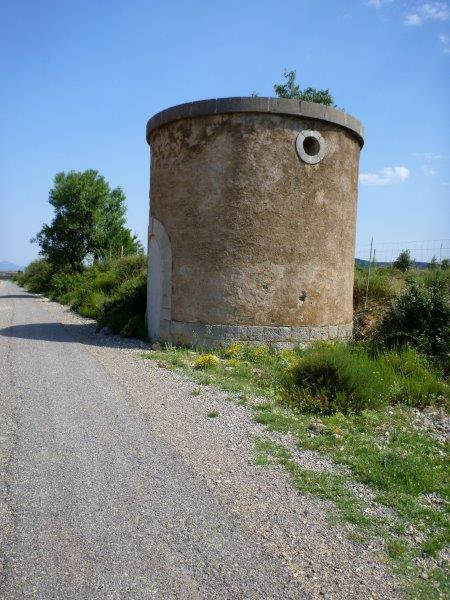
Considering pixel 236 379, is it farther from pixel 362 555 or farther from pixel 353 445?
pixel 362 555

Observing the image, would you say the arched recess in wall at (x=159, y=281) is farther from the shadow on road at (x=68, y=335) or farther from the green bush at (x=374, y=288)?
Result: the green bush at (x=374, y=288)

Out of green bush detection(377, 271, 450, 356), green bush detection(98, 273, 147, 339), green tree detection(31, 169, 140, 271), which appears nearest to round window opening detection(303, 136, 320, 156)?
green bush detection(377, 271, 450, 356)

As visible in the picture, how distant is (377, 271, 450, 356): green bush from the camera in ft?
28.8

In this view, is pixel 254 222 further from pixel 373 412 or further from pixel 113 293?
pixel 113 293

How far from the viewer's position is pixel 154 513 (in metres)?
3.64

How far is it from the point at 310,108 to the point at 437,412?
5964 mm

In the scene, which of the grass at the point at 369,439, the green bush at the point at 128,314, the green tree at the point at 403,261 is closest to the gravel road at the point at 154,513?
the grass at the point at 369,439

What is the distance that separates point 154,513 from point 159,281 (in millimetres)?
7414

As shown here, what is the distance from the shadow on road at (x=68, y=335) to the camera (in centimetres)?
1126

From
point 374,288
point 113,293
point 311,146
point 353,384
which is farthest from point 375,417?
point 113,293

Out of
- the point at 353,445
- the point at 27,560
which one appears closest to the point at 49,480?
the point at 27,560

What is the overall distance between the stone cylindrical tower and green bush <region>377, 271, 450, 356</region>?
50.4 inches

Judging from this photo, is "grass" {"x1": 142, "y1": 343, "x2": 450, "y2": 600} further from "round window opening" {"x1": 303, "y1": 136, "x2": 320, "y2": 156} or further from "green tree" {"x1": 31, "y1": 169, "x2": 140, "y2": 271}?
"green tree" {"x1": 31, "y1": 169, "x2": 140, "y2": 271}

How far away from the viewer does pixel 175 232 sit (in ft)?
33.2
